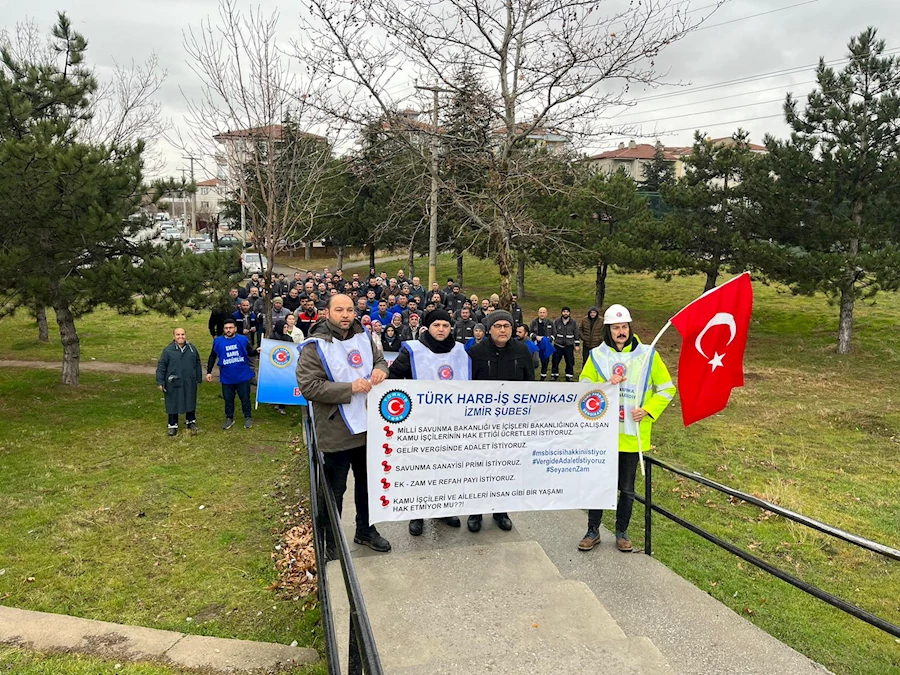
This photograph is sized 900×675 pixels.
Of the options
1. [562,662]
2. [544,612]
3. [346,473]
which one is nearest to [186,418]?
[346,473]

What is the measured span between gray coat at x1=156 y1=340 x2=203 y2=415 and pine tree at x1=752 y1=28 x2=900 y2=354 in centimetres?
1649

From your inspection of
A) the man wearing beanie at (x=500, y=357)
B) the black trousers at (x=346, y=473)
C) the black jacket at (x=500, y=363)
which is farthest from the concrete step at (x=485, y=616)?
the black jacket at (x=500, y=363)

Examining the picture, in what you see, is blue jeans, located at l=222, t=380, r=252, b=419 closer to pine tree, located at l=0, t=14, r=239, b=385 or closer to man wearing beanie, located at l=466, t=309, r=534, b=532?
pine tree, located at l=0, t=14, r=239, b=385

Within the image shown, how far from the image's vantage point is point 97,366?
1456cm

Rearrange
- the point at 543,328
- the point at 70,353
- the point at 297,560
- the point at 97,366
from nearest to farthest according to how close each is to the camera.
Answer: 1. the point at 297,560
2. the point at 70,353
3. the point at 543,328
4. the point at 97,366

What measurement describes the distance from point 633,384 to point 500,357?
1057 mm

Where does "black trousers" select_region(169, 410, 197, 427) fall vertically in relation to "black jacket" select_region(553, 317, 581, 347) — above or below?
below

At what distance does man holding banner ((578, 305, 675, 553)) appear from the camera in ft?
15.7

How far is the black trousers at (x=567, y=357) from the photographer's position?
14.0 m

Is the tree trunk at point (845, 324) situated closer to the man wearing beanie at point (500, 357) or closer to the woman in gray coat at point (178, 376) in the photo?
the man wearing beanie at point (500, 357)

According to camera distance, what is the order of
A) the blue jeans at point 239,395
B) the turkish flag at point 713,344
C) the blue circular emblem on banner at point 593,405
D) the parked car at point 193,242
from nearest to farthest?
1. the turkish flag at point 713,344
2. the blue circular emblem on banner at point 593,405
3. the blue jeans at point 239,395
4. the parked car at point 193,242

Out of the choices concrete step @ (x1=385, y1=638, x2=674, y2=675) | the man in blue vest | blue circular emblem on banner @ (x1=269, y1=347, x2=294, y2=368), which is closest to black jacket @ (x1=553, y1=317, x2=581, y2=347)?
blue circular emblem on banner @ (x1=269, y1=347, x2=294, y2=368)

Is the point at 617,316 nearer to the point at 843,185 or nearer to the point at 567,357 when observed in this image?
the point at 567,357

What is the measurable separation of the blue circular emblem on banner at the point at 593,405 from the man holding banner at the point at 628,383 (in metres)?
0.16
